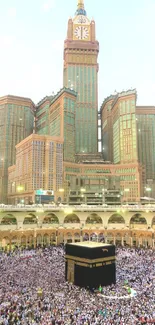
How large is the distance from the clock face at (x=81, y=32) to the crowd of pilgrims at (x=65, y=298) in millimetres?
159221

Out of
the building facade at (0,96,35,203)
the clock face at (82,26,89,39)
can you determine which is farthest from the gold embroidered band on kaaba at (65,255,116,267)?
the clock face at (82,26,89,39)

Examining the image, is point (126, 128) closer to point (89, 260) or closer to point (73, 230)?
point (73, 230)

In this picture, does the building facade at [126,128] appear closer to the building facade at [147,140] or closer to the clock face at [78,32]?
the building facade at [147,140]

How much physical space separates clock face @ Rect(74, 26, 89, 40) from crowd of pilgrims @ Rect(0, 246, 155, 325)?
159221 mm

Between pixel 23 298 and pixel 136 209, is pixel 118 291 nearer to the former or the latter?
pixel 23 298

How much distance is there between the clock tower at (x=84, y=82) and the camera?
16300 cm

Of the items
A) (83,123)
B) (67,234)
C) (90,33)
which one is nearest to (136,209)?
(67,234)

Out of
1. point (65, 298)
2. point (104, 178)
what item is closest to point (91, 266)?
point (65, 298)

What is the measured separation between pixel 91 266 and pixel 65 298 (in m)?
6.03

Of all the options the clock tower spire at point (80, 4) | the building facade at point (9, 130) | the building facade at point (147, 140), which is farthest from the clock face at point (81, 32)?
the building facade at point (147, 140)

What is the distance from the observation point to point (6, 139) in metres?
143

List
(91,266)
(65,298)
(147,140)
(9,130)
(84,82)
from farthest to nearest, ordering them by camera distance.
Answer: (84,82), (147,140), (9,130), (91,266), (65,298)

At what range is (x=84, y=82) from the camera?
163125mm

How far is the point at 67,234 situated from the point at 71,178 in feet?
193
